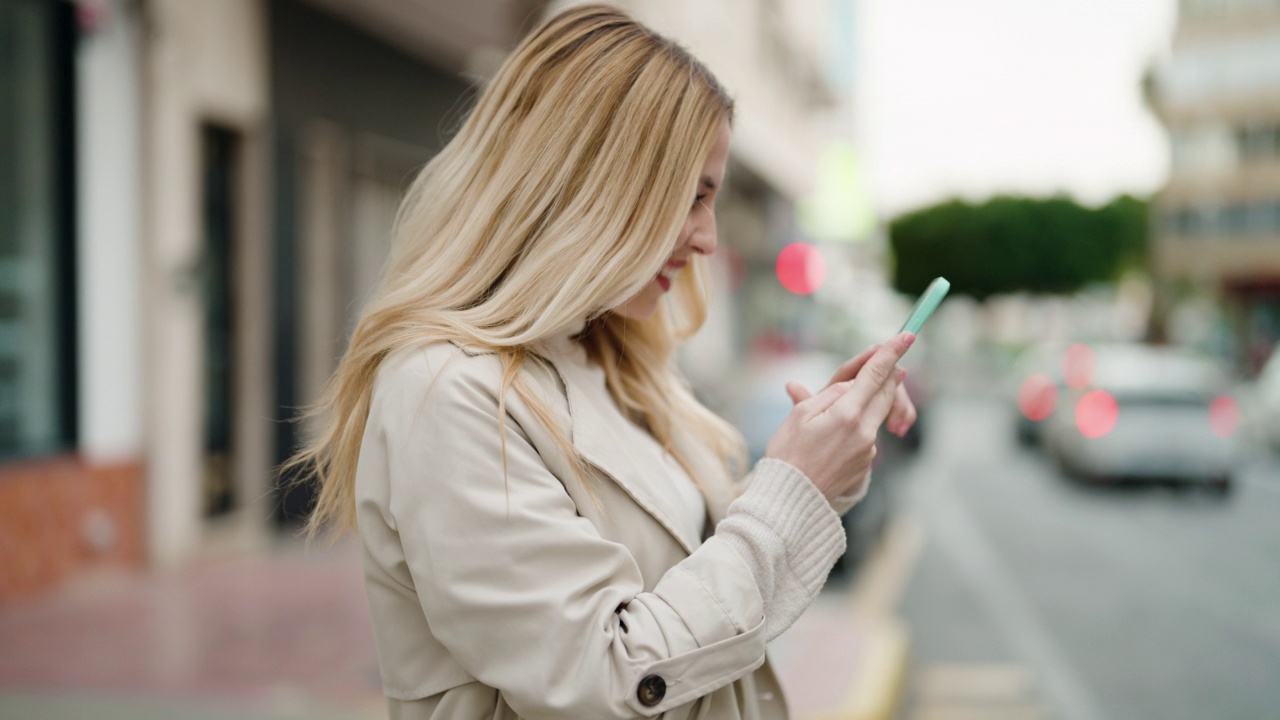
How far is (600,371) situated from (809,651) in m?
3.59

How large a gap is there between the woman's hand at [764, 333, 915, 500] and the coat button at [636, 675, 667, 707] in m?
0.35

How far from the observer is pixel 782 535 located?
1.41 meters

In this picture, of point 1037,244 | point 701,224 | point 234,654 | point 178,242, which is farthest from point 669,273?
point 1037,244

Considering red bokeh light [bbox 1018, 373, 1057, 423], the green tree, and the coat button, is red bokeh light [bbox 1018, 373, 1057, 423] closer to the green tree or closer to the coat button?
the coat button

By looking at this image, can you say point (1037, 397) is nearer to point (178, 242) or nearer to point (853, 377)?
point (178, 242)

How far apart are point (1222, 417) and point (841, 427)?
12098 mm

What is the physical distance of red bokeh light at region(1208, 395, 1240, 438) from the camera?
11.6 metres

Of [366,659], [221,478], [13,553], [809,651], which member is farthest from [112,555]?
[809,651]

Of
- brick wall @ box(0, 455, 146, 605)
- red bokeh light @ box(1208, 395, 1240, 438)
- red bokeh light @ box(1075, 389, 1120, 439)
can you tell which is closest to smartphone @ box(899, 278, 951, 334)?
brick wall @ box(0, 455, 146, 605)

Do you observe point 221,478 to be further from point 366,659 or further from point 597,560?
point 597,560

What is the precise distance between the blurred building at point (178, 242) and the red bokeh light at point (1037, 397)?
9.78m

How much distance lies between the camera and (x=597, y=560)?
1.30 metres

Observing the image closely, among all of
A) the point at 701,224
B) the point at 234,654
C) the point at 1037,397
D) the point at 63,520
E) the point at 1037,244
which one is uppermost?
the point at 701,224

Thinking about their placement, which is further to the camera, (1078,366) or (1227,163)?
(1227,163)
